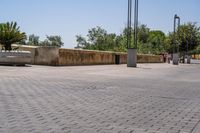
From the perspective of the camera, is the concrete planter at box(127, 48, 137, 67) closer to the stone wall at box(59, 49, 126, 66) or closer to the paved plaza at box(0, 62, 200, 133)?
the stone wall at box(59, 49, 126, 66)

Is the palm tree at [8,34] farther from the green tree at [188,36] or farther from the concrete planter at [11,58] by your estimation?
the green tree at [188,36]

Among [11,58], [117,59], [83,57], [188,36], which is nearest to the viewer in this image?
[11,58]

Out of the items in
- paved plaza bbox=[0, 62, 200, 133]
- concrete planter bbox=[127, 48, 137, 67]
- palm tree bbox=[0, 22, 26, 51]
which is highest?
palm tree bbox=[0, 22, 26, 51]

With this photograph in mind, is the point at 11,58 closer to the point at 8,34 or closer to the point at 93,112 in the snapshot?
the point at 8,34

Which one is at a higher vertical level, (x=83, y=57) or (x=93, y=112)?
(x=83, y=57)

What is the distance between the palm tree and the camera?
31.9 metres

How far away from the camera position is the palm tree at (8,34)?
1254 inches

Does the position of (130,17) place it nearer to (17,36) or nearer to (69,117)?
(17,36)

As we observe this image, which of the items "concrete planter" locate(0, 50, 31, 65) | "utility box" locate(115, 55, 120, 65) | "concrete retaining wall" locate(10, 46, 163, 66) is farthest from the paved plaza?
"utility box" locate(115, 55, 120, 65)

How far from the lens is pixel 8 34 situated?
32125 mm

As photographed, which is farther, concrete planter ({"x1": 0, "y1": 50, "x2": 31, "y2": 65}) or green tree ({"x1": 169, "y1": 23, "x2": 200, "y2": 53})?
green tree ({"x1": 169, "y1": 23, "x2": 200, "y2": 53})

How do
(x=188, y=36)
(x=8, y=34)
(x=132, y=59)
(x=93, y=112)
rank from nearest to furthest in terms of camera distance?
(x=93, y=112), (x=8, y=34), (x=132, y=59), (x=188, y=36)

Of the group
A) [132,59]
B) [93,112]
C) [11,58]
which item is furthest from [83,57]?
[93,112]

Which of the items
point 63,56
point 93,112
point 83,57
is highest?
point 63,56
